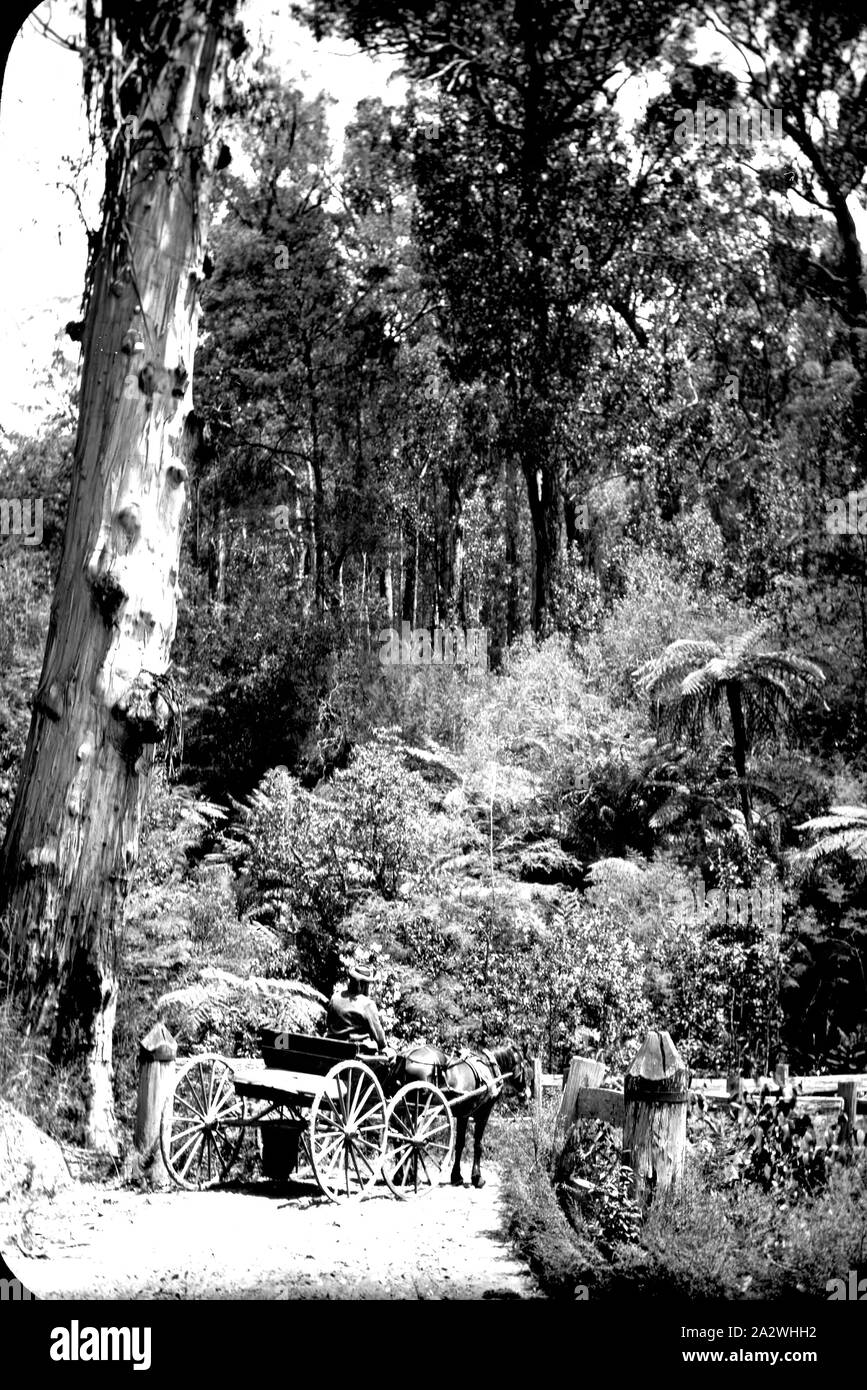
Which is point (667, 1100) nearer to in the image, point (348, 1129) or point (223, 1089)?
point (348, 1129)

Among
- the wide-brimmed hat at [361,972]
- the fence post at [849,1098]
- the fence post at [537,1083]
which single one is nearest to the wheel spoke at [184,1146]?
the wide-brimmed hat at [361,972]

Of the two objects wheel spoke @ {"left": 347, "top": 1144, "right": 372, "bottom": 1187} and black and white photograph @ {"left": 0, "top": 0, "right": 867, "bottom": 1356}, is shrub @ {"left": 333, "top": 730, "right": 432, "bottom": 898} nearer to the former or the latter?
black and white photograph @ {"left": 0, "top": 0, "right": 867, "bottom": 1356}

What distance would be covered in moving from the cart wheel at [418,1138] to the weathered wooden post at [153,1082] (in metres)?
0.93

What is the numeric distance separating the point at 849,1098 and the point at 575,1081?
117cm

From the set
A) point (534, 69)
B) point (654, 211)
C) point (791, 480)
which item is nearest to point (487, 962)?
point (791, 480)

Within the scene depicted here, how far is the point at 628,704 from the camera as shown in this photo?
5605mm

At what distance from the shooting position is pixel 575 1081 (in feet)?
16.2

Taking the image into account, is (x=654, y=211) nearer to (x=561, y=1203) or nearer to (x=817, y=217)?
(x=817, y=217)

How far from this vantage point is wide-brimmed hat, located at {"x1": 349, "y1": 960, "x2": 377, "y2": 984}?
485 cm

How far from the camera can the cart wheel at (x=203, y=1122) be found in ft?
16.9

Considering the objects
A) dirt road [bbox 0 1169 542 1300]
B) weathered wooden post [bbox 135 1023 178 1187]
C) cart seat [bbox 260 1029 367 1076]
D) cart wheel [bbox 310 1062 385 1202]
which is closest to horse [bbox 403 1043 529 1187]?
cart wheel [bbox 310 1062 385 1202]

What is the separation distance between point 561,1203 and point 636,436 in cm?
270

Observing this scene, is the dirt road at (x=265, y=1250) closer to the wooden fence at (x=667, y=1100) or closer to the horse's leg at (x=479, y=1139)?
the horse's leg at (x=479, y=1139)

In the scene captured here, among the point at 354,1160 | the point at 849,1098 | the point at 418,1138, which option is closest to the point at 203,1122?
the point at 354,1160
